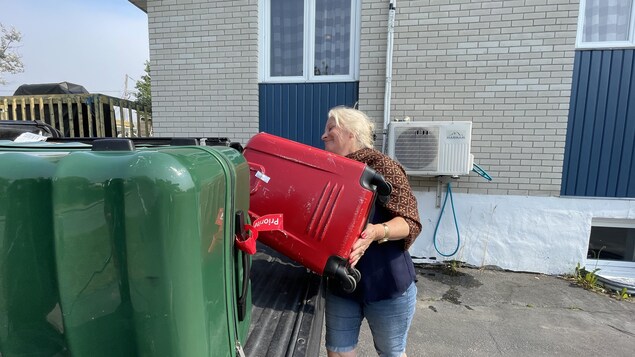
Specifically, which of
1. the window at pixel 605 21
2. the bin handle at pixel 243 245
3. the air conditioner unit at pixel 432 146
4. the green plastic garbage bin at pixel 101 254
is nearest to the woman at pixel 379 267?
the bin handle at pixel 243 245

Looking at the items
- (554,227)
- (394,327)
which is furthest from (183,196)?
(554,227)

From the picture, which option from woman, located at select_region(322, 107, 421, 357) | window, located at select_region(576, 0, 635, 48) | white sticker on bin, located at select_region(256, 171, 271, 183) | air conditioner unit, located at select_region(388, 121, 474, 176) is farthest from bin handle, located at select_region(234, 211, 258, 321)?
window, located at select_region(576, 0, 635, 48)

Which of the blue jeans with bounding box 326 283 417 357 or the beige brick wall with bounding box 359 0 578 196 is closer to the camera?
the blue jeans with bounding box 326 283 417 357

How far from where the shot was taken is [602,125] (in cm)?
387

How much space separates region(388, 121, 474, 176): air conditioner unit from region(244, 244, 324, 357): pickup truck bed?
2297mm

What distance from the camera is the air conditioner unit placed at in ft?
12.5

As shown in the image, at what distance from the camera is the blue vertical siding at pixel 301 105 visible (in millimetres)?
4410

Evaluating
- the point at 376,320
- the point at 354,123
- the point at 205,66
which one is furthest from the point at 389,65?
the point at 376,320

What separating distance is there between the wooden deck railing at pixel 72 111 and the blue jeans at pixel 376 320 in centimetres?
521

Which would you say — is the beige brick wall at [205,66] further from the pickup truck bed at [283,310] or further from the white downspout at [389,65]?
the pickup truck bed at [283,310]

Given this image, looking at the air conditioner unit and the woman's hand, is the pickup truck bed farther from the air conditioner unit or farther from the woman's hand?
the air conditioner unit

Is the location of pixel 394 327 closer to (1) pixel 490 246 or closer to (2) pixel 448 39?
(1) pixel 490 246

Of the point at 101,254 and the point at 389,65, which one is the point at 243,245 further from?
the point at 389,65

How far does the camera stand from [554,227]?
4023 mm
